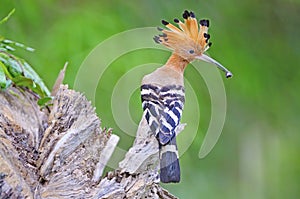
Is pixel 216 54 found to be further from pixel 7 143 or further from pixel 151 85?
pixel 7 143

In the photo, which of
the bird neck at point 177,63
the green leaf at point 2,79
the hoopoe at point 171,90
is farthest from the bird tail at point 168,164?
the green leaf at point 2,79

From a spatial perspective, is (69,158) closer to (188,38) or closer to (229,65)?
(188,38)

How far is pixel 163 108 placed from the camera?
97cm

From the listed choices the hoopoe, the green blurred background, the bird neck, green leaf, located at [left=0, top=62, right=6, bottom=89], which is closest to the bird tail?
the hoopoe

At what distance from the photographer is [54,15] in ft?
7.25

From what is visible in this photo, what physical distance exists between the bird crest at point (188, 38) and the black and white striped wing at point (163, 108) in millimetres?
83

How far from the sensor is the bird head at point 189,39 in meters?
1.05

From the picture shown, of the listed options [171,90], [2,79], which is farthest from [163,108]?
[2,79]

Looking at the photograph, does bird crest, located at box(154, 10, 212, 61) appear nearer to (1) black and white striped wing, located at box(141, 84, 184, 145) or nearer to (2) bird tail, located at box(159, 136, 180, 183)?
(1) black and white striped wing, located at box(141, 84, 184, 145)

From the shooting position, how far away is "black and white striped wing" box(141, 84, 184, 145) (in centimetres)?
94

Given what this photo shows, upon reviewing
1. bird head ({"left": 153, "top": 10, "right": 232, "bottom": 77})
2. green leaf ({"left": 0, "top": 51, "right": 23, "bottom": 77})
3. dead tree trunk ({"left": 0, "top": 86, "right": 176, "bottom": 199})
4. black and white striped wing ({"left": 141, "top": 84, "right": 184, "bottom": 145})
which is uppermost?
bird head ({"left": 153, "top": 10, "right": 232, "bottom": 77})

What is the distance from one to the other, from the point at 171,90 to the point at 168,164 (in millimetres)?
151

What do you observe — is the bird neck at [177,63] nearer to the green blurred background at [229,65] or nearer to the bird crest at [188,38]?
the bird crest at [188,38]

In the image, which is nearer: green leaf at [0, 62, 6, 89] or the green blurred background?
green leaf at [0, 62, 6, 89]
